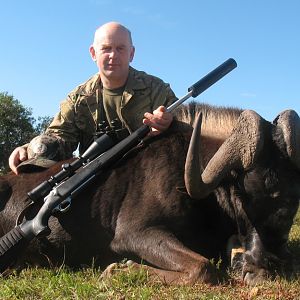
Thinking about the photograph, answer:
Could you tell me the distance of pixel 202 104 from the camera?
19.1 ft

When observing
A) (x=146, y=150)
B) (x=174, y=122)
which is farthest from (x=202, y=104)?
(x=146, y=150)

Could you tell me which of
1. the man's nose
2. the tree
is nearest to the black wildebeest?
the man's nose

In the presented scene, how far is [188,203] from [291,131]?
3.66 ft

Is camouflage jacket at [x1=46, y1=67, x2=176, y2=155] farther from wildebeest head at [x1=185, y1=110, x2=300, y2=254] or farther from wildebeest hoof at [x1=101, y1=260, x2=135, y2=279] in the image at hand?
wildebeest hoof at [x1=101, y1=260, x2=135, y2=279]

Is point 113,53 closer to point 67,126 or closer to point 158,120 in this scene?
point 67,126

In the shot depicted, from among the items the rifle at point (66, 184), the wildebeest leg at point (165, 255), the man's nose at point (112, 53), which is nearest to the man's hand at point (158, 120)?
the rifle at point (66, 184)

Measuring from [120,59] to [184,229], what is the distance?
2.45m

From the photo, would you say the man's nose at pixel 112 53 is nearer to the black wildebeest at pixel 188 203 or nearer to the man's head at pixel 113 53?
the man's head at pixel 113 53

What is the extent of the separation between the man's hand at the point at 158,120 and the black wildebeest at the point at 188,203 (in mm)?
91

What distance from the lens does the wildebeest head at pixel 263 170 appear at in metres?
4.34

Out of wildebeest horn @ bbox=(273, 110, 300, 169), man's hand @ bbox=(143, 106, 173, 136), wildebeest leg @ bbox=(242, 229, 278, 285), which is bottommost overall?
wildebeest leg @ bbox=(242, 229, 278, 285)

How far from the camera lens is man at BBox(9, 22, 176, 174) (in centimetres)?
631

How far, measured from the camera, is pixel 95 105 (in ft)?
21.0

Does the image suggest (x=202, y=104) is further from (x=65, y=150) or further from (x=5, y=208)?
(x=5, y=208)
